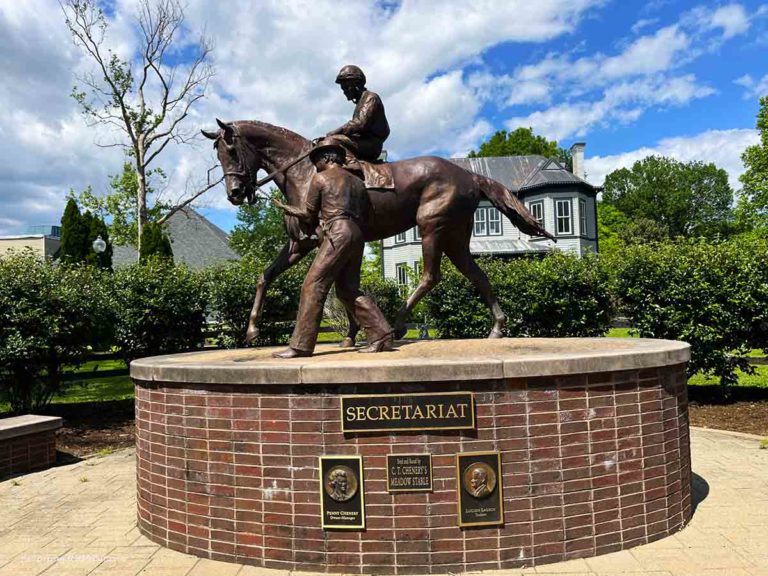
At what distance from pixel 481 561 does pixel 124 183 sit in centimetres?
3189

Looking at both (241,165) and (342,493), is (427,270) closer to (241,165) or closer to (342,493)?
(241,165)

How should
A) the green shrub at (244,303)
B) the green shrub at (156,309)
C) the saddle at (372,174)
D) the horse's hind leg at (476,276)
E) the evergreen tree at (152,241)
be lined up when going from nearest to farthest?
the saddle at (372,174)
the horse's hind leg at (476,276)
the green shrub at (156,309)
the green shrub at (244,303)
the evergreen tree at (152,241)

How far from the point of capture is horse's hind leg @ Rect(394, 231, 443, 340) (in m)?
6.35

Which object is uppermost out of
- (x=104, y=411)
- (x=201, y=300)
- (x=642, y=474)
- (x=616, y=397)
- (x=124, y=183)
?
(x=124, y=183)

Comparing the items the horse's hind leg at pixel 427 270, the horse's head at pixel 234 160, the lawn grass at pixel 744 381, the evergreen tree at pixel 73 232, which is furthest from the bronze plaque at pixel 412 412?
the evergreen tree at pixel 73 232

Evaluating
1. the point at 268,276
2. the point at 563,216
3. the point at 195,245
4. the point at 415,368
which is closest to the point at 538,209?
the point at 563,216

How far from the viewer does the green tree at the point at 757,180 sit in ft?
112

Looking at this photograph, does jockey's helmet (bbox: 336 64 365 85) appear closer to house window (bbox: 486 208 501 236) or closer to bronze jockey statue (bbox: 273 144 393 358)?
bronze jockey statue (bbox: 273 144 393 358)

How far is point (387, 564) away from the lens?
4070 millimetres

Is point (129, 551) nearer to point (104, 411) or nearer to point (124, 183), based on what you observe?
point (104, 411)

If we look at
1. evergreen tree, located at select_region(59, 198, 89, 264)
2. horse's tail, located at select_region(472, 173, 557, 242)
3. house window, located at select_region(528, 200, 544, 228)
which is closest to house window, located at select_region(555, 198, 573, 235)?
house window, located at select_region(528, 200, 544, 228)

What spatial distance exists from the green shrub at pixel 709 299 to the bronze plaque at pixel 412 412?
8.19 meters

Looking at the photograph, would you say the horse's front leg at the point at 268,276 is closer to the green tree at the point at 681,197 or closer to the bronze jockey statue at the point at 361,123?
the bronze jockey statue at the point at 361,123

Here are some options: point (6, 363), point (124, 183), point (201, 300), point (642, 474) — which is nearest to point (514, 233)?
point (124, 183)
